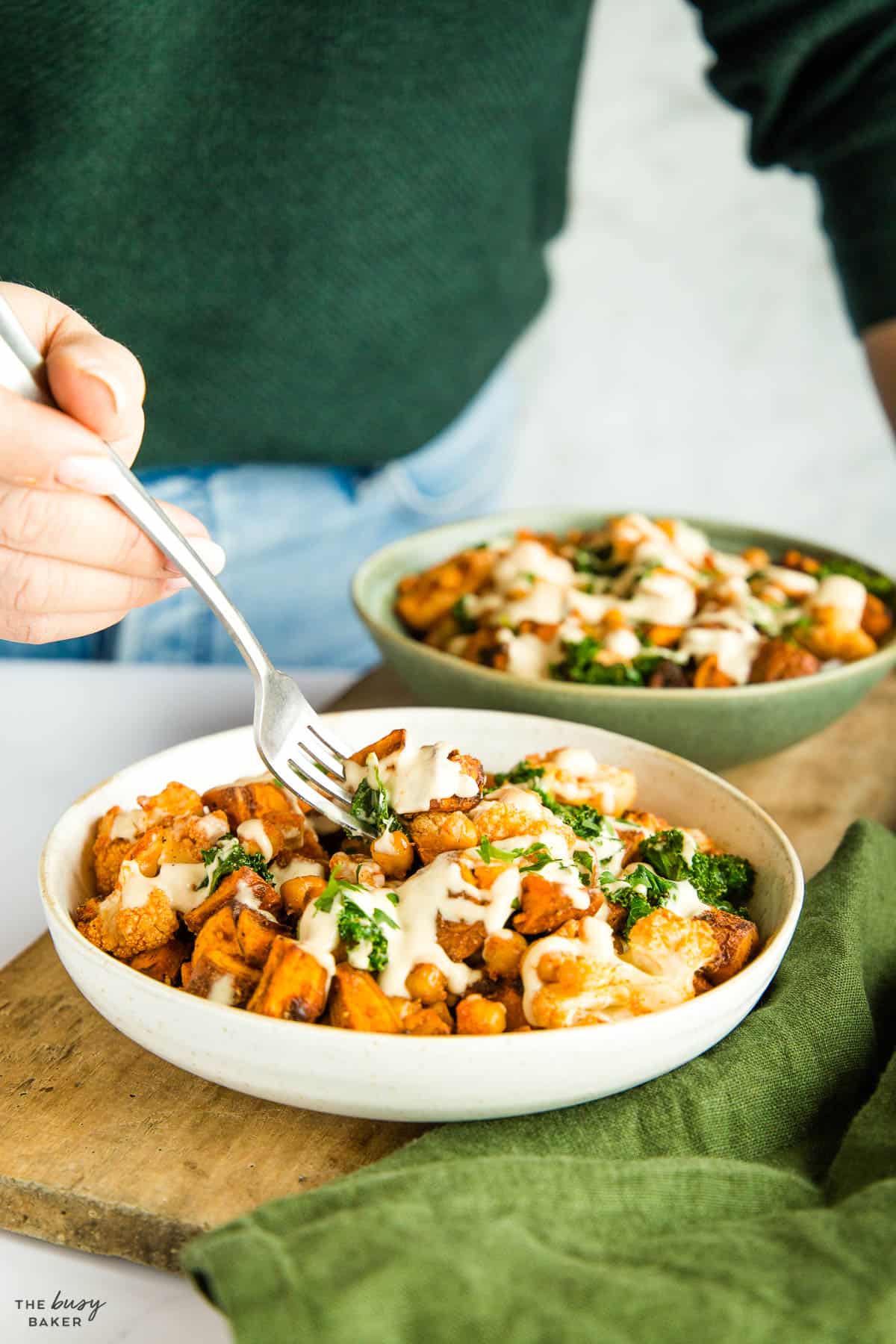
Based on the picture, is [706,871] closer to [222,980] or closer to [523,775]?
[523,775]

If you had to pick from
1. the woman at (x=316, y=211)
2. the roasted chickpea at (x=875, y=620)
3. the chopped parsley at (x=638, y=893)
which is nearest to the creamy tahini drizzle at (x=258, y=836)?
the chopped parsley at (x=638, y=893)

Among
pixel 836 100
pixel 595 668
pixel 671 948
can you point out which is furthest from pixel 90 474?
pixel 836 100

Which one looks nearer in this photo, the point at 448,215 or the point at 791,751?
the point at 791,751

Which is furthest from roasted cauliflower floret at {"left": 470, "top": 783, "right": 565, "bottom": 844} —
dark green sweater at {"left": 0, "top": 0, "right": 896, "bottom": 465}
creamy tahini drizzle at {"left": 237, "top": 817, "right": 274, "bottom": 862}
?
dark green sweater at {"left": 0, "top": 0, "right": 896, "bottom": 465}

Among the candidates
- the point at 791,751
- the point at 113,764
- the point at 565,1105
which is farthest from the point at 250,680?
the point at 565,1105

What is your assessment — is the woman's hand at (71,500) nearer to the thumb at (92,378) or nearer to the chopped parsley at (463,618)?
the thumb at (92,378)

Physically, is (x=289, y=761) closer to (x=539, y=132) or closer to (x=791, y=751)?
(x=791, y=751)
